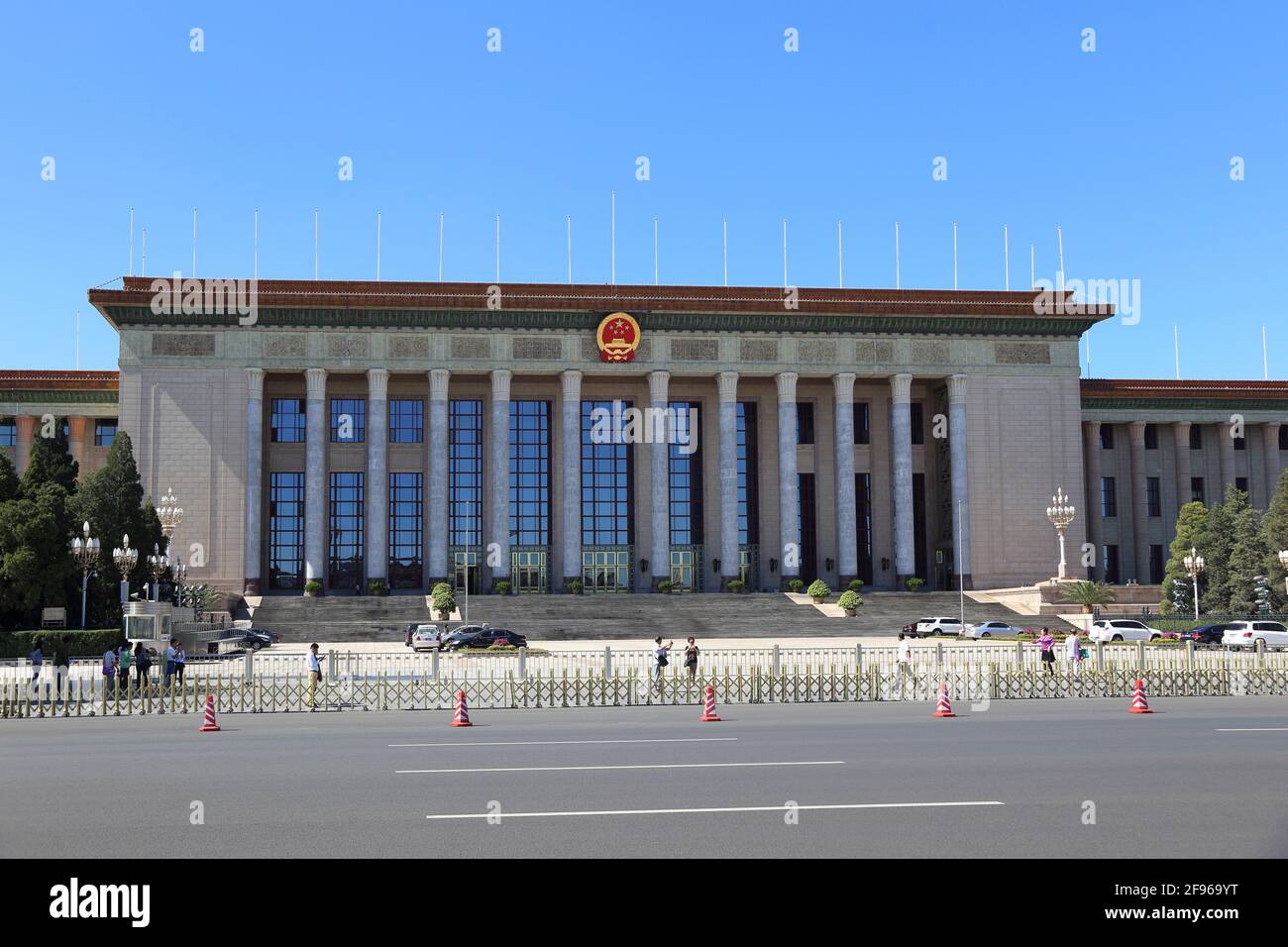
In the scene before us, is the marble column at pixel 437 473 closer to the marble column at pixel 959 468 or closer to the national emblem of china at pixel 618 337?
the national emblem of china at pixel 618 337

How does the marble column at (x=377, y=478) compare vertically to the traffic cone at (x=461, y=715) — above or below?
above

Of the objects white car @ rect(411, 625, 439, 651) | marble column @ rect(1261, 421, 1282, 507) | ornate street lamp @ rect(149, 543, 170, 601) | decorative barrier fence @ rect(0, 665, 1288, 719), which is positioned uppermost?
marble column @ rect(1261, 421, 1282, 507)

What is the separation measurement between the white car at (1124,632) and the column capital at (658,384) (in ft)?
87.5

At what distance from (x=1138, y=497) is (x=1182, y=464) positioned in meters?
3.63

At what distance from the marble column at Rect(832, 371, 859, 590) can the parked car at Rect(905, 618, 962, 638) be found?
13.1 meters

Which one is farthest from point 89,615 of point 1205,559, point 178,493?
point 1205,559

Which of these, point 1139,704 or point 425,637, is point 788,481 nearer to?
point 425,637

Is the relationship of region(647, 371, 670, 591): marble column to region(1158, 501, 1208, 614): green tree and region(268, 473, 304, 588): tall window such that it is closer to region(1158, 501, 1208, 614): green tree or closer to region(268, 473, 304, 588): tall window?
region(268, 473, 304, 588): tall window

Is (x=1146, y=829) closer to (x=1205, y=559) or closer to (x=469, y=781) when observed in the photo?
(x=469, y=781)

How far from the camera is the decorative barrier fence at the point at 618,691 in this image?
24.9 meters

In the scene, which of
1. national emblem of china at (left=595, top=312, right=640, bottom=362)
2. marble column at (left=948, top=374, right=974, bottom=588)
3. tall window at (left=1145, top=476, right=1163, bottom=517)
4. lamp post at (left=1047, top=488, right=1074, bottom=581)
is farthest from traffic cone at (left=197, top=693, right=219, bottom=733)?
tall window at (left=1145, top=476, right=1163, bottom=517)

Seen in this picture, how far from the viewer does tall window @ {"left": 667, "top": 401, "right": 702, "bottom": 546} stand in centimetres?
6950

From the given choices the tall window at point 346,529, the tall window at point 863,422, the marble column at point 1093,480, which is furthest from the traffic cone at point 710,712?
the marble column at point 1093,480
